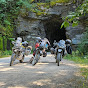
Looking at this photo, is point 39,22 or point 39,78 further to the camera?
point 39,22

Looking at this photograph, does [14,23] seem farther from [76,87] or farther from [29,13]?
[76,87]

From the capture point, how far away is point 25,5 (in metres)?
16.0

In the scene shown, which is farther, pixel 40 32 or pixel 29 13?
pixel 40 32

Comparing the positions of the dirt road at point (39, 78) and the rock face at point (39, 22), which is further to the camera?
the rock face at point (39, 22)

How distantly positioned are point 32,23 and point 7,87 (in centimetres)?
1572

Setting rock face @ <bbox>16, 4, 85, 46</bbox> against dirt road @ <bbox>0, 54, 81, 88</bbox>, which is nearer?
dirt road @ <bbox>0, 54, 81, 88</bbox>

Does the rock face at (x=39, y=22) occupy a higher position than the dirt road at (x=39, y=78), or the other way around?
the rock face at (x=39, y=22)

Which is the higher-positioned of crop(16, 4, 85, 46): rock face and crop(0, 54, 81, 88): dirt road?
crop(16, 4, 85, 46): rock face

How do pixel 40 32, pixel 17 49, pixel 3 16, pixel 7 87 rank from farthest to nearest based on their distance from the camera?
pixel 40 32, pixel 3 16, pixel 17 49, pixel 7 87

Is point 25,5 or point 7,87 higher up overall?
point 25,5

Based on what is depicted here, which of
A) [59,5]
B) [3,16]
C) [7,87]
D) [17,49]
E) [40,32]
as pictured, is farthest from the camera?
[40,32]

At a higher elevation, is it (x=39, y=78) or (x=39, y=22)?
(x=39, y=22)

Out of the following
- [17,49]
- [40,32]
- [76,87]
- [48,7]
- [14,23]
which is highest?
[48,7]

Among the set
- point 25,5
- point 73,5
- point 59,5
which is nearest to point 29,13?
point 25,5
